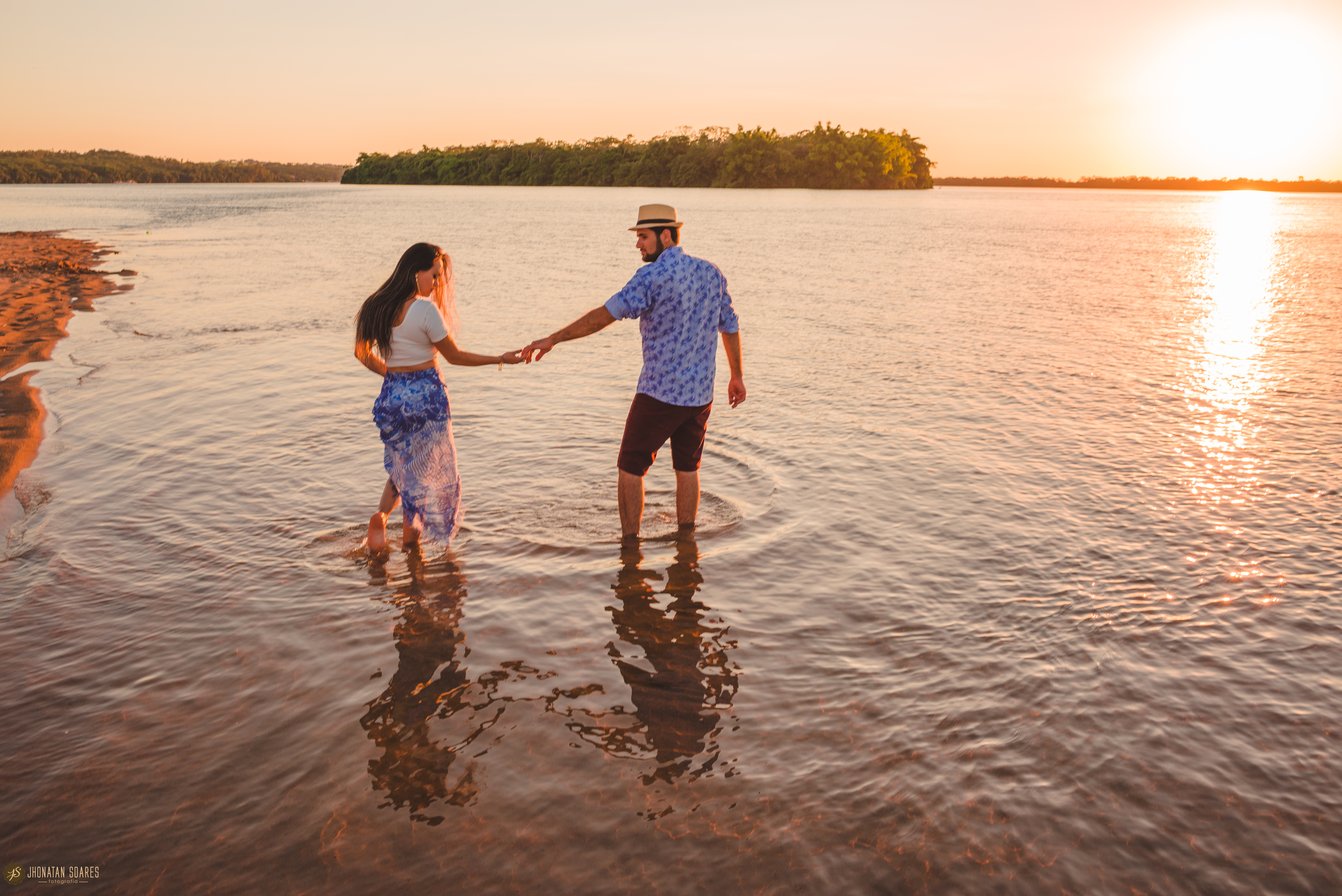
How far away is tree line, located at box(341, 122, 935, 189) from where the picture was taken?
152 m

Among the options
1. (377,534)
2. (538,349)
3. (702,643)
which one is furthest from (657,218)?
(377,534)

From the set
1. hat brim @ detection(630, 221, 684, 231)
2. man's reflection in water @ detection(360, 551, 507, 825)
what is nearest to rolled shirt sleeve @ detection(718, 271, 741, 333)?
hat brim @ detection(630, 221, 684, 231)

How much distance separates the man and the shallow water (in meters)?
0.73

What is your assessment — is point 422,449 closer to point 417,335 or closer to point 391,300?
point 417,335

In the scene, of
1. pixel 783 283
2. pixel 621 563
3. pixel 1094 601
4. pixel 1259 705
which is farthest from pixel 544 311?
pixel 1259 705

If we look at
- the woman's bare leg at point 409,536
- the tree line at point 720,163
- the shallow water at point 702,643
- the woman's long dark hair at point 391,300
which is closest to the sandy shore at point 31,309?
the shallow water at point 702,643

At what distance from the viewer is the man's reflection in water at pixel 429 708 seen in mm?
3883

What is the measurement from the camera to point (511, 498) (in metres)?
7.76

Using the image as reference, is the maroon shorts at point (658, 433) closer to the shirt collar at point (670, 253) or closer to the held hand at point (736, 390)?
the held hand at point (736, 390)

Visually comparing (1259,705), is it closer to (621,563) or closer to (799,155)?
(621,563)

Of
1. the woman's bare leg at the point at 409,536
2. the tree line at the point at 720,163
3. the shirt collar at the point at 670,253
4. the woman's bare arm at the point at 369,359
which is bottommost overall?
the woman's bare leg at the point at 409,536

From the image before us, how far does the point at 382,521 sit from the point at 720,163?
159m

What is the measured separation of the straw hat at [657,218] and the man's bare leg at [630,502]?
1.85m

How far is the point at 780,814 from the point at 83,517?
21.1 feet
